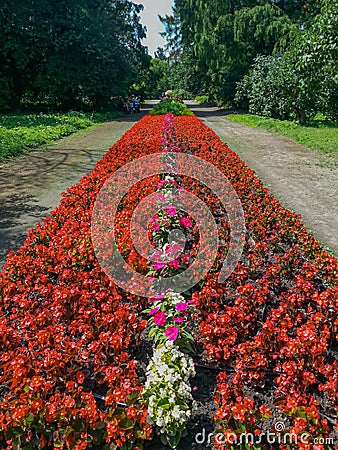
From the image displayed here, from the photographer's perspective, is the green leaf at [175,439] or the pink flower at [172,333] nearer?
the green leaf at [175,439]

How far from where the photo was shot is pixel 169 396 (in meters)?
2.14

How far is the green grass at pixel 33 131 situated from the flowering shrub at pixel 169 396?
9274mm

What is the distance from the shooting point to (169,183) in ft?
18.3

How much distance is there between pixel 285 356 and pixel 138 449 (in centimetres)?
112

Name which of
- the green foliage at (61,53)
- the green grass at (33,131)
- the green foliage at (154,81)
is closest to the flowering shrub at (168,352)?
the green grass at (33,131)

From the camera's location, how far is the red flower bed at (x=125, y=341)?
2.05 meters

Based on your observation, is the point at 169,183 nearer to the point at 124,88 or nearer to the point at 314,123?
the point at 314,123

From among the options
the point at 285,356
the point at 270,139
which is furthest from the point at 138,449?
the point at 270,139

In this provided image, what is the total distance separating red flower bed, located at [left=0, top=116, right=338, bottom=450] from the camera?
2.05 m

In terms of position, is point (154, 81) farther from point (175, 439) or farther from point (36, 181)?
point (175, 439)

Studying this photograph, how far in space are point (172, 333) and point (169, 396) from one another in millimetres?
497

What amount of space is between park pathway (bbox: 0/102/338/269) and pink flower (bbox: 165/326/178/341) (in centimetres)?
243

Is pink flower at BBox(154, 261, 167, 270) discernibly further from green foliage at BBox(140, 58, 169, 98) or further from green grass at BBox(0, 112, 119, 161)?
green foliage at BBox(140, 58, 169, 98)

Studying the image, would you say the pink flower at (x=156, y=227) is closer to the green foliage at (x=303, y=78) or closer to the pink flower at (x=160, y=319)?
the pink flower at (x=160, y=319)
